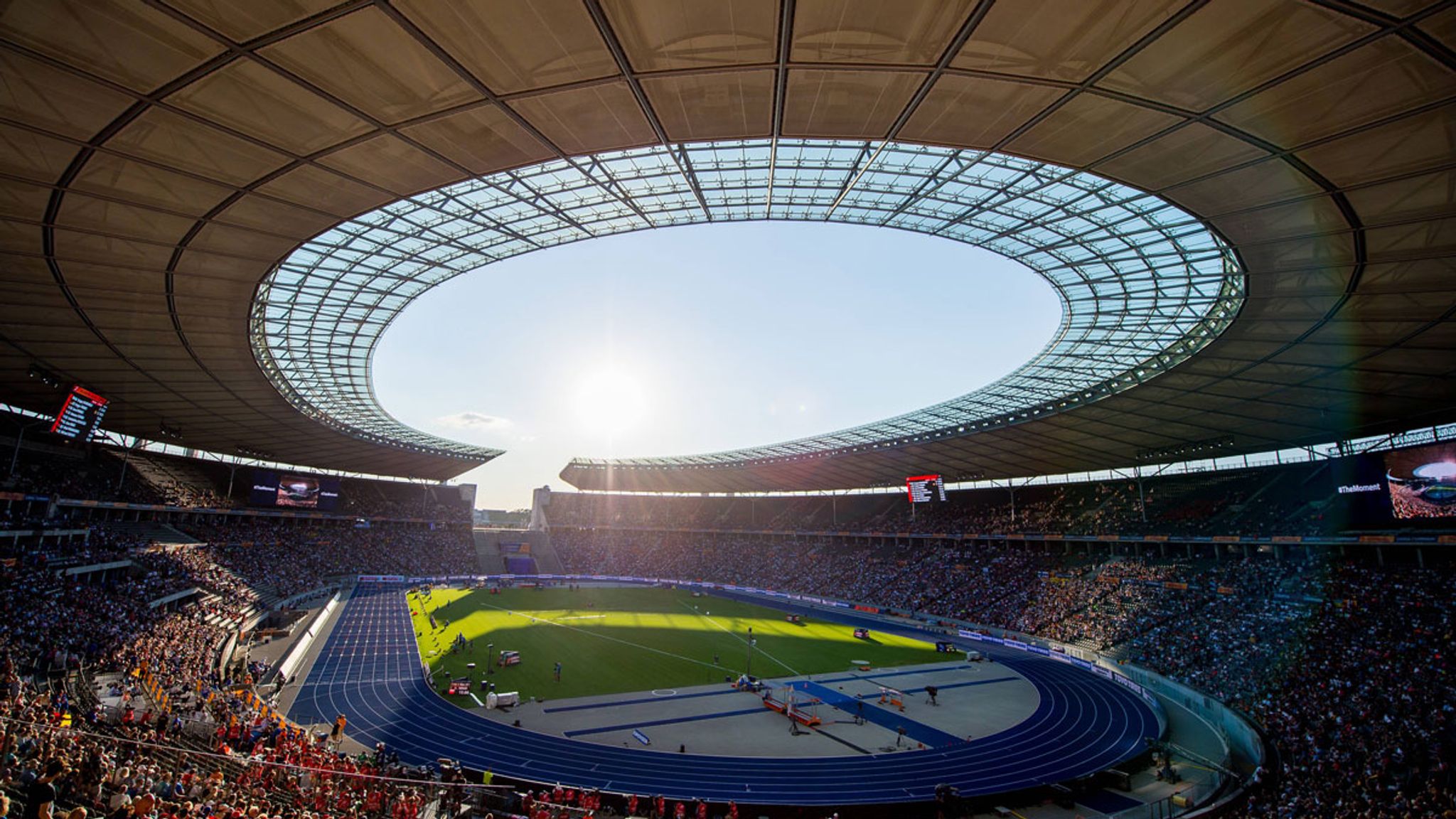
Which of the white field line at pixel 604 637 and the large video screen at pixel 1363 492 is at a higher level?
the large video screen at pixel 1363 492

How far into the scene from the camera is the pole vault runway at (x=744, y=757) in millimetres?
23156

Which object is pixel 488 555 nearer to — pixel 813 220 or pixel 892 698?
pixel 892 698

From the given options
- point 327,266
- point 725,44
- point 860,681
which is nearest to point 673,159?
point 725,44

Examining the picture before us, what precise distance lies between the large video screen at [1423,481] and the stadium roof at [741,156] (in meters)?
2.65

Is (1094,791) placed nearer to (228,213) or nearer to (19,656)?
(228,213)

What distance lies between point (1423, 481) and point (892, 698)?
26985mm

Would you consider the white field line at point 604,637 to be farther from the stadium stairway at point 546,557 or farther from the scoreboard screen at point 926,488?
the stadium stairway at point 546,557

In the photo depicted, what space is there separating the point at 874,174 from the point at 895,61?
8.64 meters

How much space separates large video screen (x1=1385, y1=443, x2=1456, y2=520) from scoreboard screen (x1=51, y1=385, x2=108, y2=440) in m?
61.2

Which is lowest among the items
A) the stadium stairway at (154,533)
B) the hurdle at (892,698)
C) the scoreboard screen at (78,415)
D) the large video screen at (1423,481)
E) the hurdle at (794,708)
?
the hurdle at (892,698)

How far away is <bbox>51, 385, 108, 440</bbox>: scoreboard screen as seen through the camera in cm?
2939

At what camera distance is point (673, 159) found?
58.4 feet

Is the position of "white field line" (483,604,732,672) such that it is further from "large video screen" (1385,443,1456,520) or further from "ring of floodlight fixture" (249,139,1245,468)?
"large video screen" (1385,443,1456,520)

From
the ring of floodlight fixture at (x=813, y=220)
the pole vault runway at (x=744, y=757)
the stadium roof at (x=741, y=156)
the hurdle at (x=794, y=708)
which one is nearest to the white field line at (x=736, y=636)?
the hurdle at (x=794, y=708)
